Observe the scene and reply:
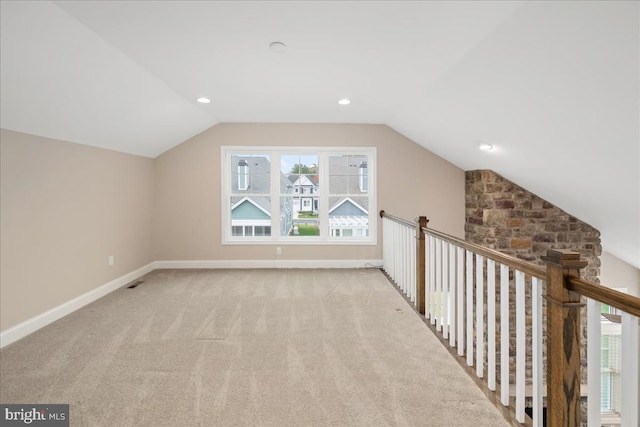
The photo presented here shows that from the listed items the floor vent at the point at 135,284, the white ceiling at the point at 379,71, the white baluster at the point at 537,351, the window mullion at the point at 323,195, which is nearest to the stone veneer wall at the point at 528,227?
the white ceiling at the point at 379,71

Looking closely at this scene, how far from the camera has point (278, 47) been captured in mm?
2732

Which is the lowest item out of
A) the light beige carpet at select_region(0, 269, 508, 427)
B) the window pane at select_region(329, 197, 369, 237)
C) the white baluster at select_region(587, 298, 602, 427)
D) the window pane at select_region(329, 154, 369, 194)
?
the light beige carpet at select_region(0, 269, 508, 427)

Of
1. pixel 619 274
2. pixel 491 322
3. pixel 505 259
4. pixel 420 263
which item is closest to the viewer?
pixel 505 259

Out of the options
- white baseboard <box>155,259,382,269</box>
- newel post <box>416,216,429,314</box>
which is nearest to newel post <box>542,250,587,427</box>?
newel post <box>416,216,429,314</box>

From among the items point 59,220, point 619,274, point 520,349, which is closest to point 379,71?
point 520,349

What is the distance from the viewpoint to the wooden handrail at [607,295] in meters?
1.11

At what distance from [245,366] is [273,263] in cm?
315

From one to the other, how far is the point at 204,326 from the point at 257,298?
90cm

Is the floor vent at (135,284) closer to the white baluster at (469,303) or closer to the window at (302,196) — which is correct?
the window at (302,196)

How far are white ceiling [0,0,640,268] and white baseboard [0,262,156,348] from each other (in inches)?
66.4

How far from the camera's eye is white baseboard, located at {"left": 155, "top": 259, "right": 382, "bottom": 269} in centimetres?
557

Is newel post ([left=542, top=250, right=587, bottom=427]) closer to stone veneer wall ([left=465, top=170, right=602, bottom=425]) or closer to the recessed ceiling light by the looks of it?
the recessed ceiling light

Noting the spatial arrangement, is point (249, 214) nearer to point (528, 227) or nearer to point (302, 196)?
point (302, 196)

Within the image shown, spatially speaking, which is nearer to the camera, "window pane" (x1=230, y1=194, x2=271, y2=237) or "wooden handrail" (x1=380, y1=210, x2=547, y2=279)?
"wooden handrail" (x1=380, y1=210, x2=547, y2=279)
